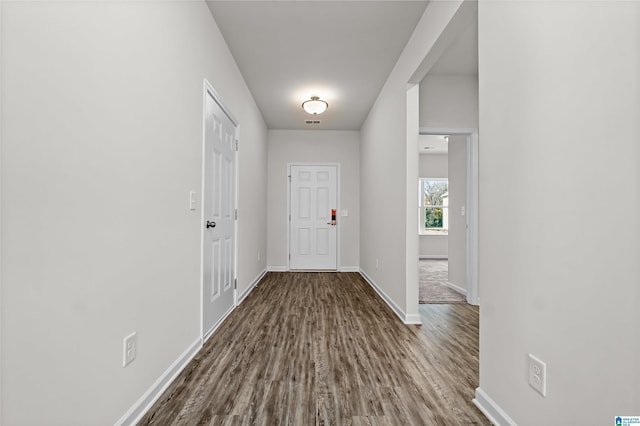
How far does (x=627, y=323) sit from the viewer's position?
0.93 meters

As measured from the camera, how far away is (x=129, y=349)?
58.8 inches

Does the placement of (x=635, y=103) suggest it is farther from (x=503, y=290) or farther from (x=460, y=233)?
(x=460, y=233)

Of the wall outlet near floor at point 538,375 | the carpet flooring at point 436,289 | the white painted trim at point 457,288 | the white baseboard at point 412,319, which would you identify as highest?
the wall outlet near floor at point 538,375

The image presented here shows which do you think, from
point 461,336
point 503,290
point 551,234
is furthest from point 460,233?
point 551,234

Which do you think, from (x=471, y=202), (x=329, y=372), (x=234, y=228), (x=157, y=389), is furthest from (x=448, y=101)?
(x=157, y=389)

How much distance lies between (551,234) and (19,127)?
178 cm

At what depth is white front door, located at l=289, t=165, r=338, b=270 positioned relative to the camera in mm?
6199

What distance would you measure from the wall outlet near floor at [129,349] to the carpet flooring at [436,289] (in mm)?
3203

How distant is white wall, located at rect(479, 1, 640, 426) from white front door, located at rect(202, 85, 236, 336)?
1974 mm

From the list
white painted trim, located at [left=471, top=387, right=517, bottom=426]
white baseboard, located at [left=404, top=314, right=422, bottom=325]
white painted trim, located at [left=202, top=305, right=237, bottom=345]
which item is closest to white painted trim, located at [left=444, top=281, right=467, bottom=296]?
white baseboard, located at [left=404, top=314, right=422, bottom=325]

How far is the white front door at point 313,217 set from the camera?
20.3 feet

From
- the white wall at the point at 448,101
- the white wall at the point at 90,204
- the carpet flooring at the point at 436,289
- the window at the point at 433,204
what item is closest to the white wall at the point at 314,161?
the carpet flooring at the point at 436,289

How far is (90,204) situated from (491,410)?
1975 millimetres

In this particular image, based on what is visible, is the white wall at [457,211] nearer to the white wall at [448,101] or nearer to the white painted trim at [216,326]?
the white wall at [448,101]
